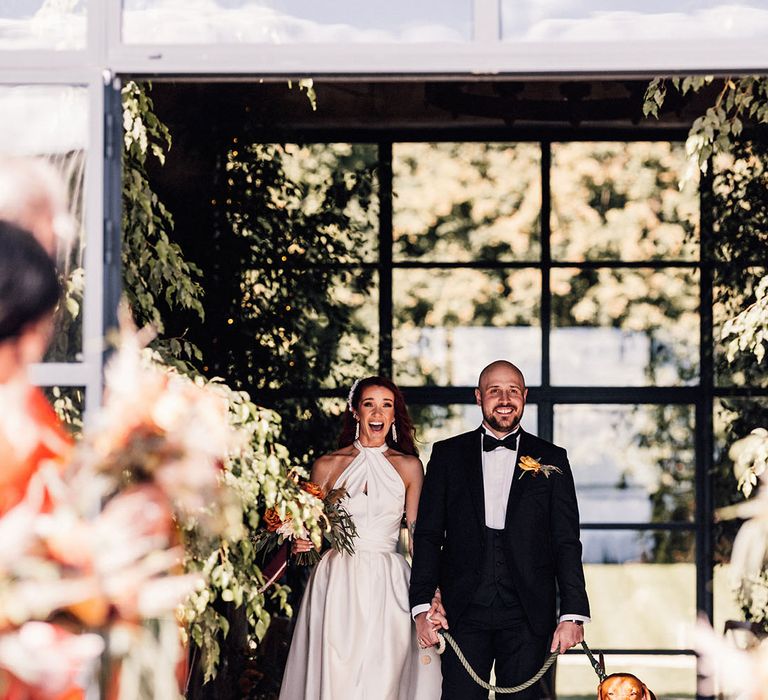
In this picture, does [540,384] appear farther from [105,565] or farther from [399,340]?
[105,565]

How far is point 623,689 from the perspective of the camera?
14.5ft

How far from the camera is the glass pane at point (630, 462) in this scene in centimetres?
809

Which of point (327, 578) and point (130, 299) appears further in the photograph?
point (327, 578)

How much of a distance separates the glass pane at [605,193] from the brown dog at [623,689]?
13.6ft

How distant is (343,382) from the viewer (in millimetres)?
7777

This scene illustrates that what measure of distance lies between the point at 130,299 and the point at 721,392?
464cm

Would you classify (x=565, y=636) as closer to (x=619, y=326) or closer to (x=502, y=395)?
(x=502, y=395)

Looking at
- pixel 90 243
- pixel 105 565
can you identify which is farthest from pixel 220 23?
pixel 105 565

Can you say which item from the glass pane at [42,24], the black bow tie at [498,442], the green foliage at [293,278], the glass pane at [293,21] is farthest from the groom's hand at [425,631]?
the green foliage at [293,278]

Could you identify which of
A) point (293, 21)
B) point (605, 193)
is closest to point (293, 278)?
point (605, 193)

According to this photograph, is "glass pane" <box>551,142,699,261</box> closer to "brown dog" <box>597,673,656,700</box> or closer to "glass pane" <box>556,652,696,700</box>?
"glass pane" <box>556,652,696,700</box>

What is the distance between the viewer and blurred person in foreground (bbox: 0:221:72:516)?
2820 millimetres

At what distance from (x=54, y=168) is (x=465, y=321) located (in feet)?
17.4

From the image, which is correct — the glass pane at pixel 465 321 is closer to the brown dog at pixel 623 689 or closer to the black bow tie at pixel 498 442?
the black bow tie at pixel 498 442
